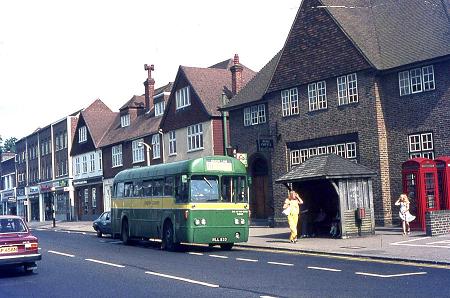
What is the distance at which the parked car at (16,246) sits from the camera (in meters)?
15.4

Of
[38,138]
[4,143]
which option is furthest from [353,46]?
[4,143]

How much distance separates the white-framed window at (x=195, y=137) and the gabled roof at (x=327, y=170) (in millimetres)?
18484

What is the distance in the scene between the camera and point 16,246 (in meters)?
15.5

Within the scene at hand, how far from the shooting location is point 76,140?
66375 mm

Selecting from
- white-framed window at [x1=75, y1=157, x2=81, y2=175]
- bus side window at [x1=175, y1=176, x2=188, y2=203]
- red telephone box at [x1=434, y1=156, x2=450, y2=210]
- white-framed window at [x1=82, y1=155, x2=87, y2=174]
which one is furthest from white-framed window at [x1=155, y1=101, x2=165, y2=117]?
red telephone box at [x1=434, y1=156, x2=450, y2=210]

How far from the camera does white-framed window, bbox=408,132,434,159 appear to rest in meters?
25.7

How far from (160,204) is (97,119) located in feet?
142

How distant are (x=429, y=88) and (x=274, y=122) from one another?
9311 millimetres

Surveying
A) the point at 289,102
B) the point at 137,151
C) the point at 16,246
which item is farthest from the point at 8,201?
the point at 16,246

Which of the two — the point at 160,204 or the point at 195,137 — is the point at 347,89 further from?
the point at 195,137

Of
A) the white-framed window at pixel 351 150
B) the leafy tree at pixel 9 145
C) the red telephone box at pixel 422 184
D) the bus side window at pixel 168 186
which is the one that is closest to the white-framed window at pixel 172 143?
the white-framed window at pixel 351 150

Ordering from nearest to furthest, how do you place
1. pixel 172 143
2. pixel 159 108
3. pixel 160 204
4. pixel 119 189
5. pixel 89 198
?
pixel 160 204, pixel 119 189, pixel 172 143, pixel 159 108, pixel 89 198

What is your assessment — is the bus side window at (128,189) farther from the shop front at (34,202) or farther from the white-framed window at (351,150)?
the shop front at (34,202)

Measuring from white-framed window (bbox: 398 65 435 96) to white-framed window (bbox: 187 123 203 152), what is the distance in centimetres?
1849
